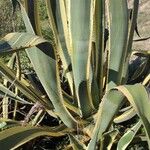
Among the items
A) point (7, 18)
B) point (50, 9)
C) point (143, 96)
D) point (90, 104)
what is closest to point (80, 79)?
point (90, 104)

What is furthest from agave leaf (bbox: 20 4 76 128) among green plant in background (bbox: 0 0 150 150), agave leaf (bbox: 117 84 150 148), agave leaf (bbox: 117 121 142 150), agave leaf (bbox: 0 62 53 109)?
agave leaf (bbox: 117 84 150 148)

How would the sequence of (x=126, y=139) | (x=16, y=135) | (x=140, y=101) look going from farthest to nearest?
(x=126, y=139) → (x=16, y=135) → (x=140, y=101)

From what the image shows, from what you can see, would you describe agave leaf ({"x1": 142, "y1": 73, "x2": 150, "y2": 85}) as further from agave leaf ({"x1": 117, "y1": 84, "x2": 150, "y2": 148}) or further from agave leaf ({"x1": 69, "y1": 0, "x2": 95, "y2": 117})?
agave leaf ({"x1": 117, "y1": 84, "x2": 150, "y2": 148})

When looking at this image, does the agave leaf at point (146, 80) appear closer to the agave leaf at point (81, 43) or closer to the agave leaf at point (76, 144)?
the agave leaf at point (81, 43)

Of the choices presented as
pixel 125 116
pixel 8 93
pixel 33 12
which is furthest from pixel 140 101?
pixel 8 93

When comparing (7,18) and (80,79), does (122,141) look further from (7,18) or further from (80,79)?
(7,18)

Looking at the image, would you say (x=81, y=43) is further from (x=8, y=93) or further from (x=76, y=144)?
(x=8, y=93)
